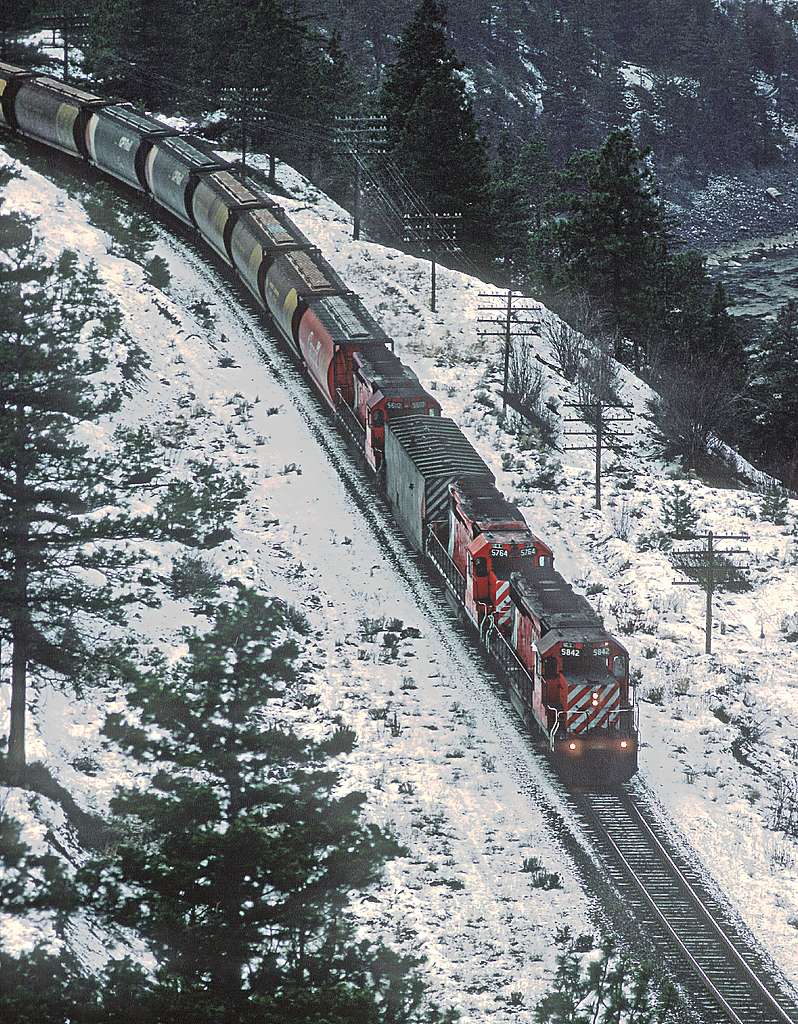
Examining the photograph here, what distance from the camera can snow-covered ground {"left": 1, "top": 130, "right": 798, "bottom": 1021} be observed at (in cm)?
2308

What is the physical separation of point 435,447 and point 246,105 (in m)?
42.5

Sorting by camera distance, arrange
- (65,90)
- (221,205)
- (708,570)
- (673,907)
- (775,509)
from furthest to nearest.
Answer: (65,90)
(221,205)
(775,509)
(708,570)
(673,907)

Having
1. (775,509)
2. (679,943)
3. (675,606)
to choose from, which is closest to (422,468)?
(675,606)

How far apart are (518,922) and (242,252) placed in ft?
117

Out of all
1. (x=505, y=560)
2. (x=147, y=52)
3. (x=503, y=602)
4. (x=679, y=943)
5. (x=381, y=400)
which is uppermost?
(x=147, y=52)

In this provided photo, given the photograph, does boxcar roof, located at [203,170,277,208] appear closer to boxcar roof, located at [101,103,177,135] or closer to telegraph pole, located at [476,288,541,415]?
boxcar roof, located at [101,103,177,135]

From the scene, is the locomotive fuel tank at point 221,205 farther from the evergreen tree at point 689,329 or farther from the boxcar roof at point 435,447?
the evergreen tree at point 689,329

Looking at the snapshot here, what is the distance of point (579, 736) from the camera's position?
2589cm

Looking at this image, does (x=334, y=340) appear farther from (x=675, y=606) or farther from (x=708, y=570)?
(x=708, y=570)

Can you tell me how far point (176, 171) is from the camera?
189ft

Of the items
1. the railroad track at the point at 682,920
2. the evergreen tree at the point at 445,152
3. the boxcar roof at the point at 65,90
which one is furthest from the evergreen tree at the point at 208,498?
the evergreen tree at the point at 445,152

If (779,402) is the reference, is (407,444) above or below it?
above

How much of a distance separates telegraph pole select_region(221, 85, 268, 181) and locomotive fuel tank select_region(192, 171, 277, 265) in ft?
47.0

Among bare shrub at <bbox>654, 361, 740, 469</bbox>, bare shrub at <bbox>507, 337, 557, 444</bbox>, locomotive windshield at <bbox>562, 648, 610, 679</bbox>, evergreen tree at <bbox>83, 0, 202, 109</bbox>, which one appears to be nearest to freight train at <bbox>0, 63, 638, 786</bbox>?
locomotive windshield at <bbox>562, 648, 610, 679</bbox>
